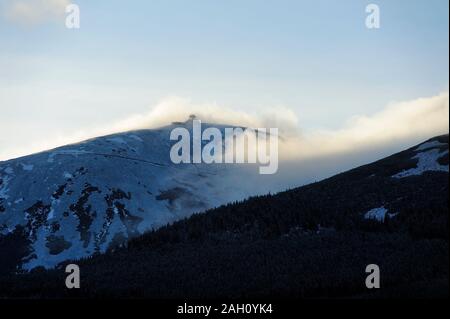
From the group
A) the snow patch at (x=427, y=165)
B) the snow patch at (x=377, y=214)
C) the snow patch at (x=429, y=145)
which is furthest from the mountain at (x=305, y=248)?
the snow patch at (x=429, y=145)

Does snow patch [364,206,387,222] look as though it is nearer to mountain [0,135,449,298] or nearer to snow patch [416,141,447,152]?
mountain [0,135,449,298]

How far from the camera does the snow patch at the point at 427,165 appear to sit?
91.4m

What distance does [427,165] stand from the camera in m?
93.8

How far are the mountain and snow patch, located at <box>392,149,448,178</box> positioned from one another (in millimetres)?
262

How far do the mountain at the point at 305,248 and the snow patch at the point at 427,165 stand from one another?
0.86 ft

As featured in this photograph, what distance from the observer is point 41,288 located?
66250 mm

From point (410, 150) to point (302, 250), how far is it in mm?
52387

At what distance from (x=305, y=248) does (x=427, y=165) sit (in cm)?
3628

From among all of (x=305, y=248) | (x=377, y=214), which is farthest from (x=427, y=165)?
(x=305, y=248)

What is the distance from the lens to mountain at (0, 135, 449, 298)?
50594mm

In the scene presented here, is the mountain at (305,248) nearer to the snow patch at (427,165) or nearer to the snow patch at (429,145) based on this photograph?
A: the snow patch at (427,165)

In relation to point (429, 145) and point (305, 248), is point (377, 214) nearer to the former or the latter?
point (305, 248)
